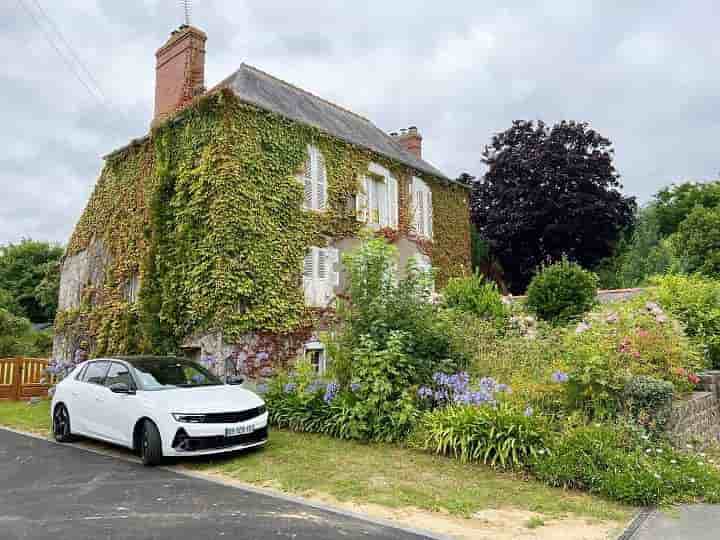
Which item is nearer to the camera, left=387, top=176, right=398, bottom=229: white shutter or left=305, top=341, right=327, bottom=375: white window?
left=305, top=341, right=327, bottom=375: white window

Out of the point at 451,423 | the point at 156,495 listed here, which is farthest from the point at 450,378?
the point at 156,495

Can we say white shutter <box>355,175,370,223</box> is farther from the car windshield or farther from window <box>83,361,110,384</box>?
window <box>83,361,110,384</box>

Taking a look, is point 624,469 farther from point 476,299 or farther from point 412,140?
point 412,140

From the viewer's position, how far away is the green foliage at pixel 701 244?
21141 millimetres

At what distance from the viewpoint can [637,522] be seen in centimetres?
486

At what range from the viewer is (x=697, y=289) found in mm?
10672

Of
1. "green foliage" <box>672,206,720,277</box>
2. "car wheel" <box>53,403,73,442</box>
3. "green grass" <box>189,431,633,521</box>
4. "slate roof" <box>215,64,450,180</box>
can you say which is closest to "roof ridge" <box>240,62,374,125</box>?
"slate roof" <box>215,64,450,180</box>

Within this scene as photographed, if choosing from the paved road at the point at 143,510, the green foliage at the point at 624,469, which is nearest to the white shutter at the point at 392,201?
the green foliage at the point at 624,469

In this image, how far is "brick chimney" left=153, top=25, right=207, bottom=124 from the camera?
14.9 meters

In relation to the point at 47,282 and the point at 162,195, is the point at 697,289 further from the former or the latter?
the point at 47,282

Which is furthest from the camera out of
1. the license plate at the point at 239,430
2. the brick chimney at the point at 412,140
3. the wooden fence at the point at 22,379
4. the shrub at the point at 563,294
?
the brick chimney at the point at 412,140

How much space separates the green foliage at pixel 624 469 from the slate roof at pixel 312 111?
10.5m

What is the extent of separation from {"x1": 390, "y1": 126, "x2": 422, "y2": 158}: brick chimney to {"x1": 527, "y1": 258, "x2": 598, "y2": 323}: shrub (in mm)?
9080

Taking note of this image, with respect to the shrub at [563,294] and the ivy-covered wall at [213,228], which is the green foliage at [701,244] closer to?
the shrub at [563,294]
